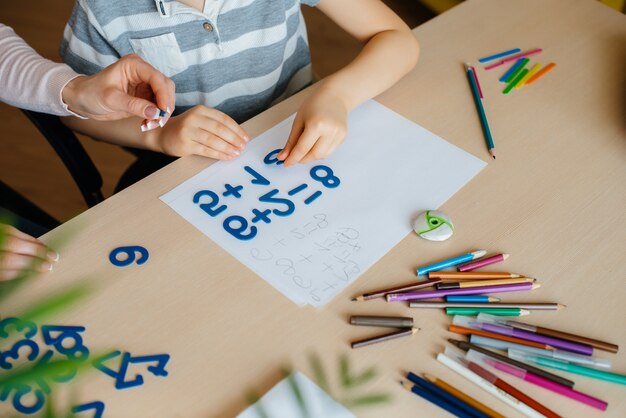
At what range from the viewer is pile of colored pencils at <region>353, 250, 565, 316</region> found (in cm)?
59

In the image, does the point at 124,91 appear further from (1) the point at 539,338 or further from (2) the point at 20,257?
(1) the point at 539,338

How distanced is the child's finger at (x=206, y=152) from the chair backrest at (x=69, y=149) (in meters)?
0.22

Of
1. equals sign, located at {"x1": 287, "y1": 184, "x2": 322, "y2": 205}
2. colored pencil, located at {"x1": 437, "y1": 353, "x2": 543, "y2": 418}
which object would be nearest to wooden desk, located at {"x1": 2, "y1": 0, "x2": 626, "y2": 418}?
colored pencil, located at {"x1": 437, "y1": 353, "x2": 543, "y2": 418}

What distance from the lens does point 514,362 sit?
1.83 feet

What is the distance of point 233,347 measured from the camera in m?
0.56

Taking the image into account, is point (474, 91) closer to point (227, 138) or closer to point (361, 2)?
point (361, 2)

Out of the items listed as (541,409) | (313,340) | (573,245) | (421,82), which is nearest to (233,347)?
(313,340)

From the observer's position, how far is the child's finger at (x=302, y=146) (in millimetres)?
721

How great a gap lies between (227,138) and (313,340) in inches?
11.2

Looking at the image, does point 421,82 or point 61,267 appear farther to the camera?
point 421,82

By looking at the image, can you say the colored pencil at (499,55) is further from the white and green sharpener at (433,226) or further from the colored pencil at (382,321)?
the colored pencil at (382,321)

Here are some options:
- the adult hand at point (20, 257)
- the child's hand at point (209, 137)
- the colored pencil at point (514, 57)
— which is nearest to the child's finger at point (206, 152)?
the child's hand at point (209, 137)

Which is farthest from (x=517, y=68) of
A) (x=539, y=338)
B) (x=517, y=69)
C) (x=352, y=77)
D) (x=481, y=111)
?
(x=539, y=338)

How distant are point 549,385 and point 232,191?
0.39m
